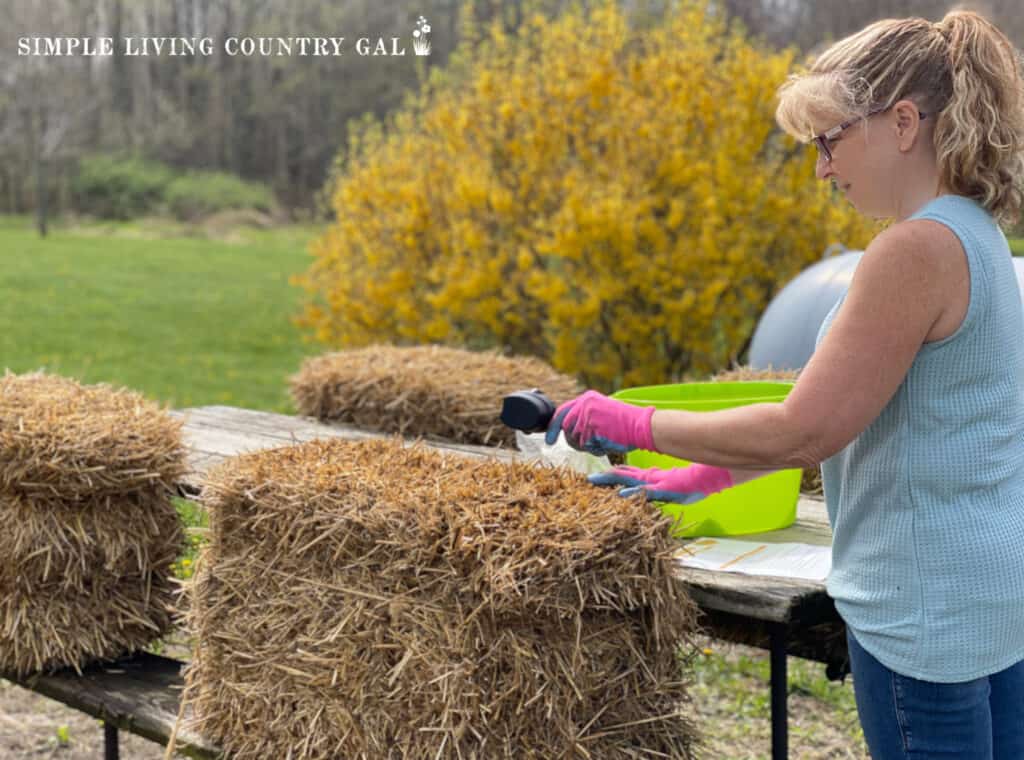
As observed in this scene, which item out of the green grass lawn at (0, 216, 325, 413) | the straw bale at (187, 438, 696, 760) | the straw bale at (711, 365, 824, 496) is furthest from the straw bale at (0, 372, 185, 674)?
the green grass lawn at (0, 216, 325, 413)

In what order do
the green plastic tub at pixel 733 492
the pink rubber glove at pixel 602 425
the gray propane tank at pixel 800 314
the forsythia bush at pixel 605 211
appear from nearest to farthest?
the pink rubber glove at pixel 602 425 < the green plastic tub at pixel 733 492 < the gray propane tank at pixel 800 314 < the forsythia bush at pixel 605 211

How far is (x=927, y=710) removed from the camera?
64.4 inches

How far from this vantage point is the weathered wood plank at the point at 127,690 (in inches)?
104

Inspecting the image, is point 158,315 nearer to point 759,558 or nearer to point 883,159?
point 759,558

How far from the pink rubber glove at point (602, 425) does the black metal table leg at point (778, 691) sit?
0.67 m

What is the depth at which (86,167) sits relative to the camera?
27.8m

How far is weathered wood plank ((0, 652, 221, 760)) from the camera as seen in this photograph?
263 centimetres

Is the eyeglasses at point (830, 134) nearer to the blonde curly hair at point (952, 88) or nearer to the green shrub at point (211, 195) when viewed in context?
the blonde curly hair at point (952, 88)

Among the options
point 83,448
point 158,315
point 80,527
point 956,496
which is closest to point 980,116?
point 956,496

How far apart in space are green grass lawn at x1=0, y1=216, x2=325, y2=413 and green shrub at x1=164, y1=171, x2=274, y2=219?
4.86 m

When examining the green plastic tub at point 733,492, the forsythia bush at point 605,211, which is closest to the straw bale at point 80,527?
the green plastic tub at point 733,492

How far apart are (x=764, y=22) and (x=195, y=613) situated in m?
21.1

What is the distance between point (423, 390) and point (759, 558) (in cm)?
168

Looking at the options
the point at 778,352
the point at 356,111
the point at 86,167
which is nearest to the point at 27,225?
the point at 86,167
